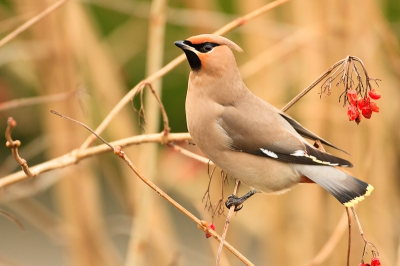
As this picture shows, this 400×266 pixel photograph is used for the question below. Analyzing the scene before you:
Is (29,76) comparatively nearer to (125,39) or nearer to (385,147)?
(125,39)

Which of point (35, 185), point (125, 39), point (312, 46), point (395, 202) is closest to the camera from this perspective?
point (35, 185)

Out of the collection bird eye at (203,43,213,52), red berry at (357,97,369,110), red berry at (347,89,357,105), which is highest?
bird eye at (203,43,213,52)

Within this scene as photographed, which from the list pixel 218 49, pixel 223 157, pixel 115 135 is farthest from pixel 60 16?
pixel 223 157

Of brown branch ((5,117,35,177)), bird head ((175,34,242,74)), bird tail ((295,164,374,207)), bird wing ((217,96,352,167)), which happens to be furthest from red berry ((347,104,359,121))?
brown branch ((5,117,35,177))

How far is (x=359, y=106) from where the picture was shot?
69.9 inches

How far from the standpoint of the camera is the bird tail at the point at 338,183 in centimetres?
194

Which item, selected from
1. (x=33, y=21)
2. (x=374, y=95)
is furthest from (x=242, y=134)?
(x=33, y=21)

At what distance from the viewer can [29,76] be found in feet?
11.5

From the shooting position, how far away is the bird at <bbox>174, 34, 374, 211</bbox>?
83.6 inches

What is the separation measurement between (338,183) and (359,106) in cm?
33

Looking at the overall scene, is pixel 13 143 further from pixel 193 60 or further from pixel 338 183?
pixel 338 183

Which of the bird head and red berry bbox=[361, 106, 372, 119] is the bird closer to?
the bird head

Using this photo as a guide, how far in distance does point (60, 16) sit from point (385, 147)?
5.26 feet

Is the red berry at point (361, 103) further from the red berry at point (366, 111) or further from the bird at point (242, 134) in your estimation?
the bird at point (242, 134)
